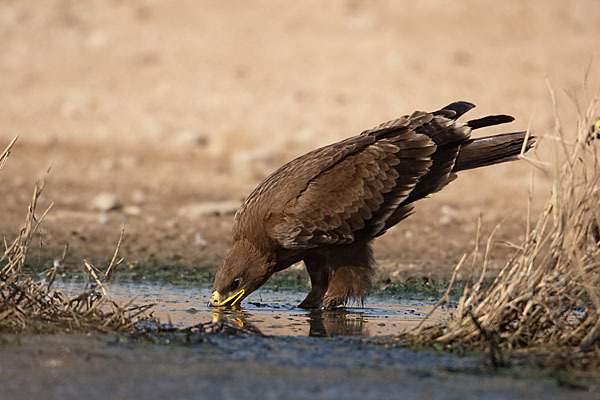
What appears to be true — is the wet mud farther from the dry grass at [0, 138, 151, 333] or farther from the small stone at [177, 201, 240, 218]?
the small stone at [177, 201, 240, 218]

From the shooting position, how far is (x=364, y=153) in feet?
22.0

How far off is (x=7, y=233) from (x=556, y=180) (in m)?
5.53

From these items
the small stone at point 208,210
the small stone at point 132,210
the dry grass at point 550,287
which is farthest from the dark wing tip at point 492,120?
the small stone at point 132,210

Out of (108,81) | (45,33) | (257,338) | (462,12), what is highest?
(462,12)

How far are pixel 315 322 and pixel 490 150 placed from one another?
179cm

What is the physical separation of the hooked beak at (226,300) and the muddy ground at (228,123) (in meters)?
1.10

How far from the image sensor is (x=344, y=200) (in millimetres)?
6551

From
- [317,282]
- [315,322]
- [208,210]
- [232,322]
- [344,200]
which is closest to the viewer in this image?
[232,322]

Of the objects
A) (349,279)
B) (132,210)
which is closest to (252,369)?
(349,279)

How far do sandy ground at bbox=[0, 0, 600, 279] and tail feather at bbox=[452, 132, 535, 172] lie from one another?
4.10ft

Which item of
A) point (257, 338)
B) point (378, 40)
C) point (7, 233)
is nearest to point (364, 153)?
point (257, 338)

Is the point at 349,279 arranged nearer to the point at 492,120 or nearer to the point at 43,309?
the point at 492,120

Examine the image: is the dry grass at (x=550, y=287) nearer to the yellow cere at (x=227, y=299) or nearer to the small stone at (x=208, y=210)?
the yellow cere at (x=227, y=299)

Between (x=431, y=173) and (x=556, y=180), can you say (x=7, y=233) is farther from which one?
(x=556, y=180)
